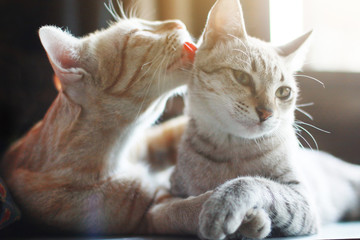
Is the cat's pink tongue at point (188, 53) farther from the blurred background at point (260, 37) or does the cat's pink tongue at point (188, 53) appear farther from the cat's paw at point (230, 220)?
the cat's paw at point (230, 220)

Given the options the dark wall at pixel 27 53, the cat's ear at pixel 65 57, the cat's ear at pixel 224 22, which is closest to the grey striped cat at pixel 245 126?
the cat's ear at pixel 224 22

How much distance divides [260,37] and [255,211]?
28.5 inches

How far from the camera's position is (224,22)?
1.16 metres

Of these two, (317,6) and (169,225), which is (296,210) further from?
(317,6)

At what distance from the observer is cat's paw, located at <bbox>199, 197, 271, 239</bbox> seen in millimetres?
804

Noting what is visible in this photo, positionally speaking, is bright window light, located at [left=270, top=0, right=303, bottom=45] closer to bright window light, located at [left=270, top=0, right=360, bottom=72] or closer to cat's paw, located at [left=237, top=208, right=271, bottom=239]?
bright window light, located at [left=270, top=0, right=360, bottom=72]

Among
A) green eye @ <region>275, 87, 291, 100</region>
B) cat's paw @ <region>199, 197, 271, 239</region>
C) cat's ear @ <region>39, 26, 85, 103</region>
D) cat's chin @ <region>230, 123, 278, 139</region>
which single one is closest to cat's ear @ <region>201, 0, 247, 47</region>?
green eye @ <region>275, 87, 291, 100</region>

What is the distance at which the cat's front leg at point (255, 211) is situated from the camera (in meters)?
0.81

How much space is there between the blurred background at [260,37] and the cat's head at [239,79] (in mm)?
106

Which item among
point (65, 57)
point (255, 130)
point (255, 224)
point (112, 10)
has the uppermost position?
point (112, 10)

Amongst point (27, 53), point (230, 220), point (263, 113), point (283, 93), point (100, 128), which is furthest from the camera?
point (27, 53)

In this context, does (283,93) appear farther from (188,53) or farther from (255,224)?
(255,224)

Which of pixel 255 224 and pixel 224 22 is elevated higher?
pixel 224 22

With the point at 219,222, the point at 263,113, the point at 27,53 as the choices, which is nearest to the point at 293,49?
the point at 263,113
